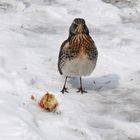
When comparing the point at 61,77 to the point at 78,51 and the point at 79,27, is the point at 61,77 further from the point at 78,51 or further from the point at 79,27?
the point at 79,27

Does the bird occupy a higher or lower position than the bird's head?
lower

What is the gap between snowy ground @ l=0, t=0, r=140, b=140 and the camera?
21.7 ft

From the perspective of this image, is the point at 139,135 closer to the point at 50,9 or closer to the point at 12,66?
the point at 12,66

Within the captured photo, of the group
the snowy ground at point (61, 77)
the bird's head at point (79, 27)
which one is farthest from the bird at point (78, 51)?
the snowy ground at point (61, 77)

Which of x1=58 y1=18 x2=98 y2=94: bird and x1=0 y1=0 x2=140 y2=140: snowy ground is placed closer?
x1=0 y1=0 x2=140 y2=140: snowy ground

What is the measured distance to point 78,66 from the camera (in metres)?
7.91

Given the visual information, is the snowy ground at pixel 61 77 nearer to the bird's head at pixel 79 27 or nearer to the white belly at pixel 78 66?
the white belly at pixel 78 66

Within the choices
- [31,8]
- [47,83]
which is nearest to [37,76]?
[47,83]

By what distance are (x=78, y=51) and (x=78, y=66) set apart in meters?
0.20

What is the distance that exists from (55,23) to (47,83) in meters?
2.96

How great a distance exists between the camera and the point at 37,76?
27.5 ft

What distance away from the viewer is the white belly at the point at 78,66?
25.9 feet

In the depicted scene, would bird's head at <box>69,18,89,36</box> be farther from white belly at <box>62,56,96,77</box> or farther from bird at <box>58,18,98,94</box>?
white belly at <box>62,56,96,77</box>

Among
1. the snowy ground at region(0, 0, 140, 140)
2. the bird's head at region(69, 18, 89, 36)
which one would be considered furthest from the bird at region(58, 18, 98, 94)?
the snowy ground at region(0, 0, 140, 140)
